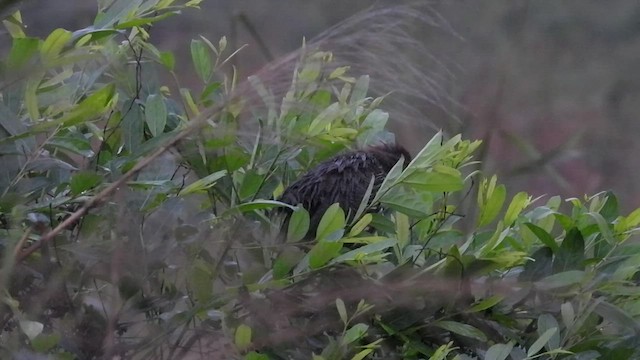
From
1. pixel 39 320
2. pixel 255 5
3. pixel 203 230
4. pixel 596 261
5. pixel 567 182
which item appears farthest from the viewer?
pixel 567 182

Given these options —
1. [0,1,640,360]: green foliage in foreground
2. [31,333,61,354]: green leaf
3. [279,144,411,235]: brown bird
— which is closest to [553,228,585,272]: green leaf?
[0,1,640,360]: green foliage in foreground

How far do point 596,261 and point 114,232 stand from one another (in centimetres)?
56

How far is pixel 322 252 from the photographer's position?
964mm

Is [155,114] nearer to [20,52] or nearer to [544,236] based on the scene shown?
[20,52]

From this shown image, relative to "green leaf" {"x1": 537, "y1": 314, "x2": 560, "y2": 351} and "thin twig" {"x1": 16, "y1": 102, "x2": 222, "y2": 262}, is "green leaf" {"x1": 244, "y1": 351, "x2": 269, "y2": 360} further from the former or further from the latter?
"green leaf" {"x1": 537, "y1": 314, "x2": 560, "y2": 351}

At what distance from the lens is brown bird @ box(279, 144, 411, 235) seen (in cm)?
109

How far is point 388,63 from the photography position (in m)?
0.97

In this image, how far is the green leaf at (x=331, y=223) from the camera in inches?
39.1

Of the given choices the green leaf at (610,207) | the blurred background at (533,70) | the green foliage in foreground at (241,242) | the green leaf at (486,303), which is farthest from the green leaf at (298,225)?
the blurred background at (533,70)

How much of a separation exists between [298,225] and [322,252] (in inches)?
2.2

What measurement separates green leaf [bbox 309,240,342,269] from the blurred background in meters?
1.03

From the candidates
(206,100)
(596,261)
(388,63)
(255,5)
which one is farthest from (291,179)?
(255,5)

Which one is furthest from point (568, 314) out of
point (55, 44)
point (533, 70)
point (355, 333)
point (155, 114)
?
point (533, 70)

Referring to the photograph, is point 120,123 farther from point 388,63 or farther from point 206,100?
point 388,63
